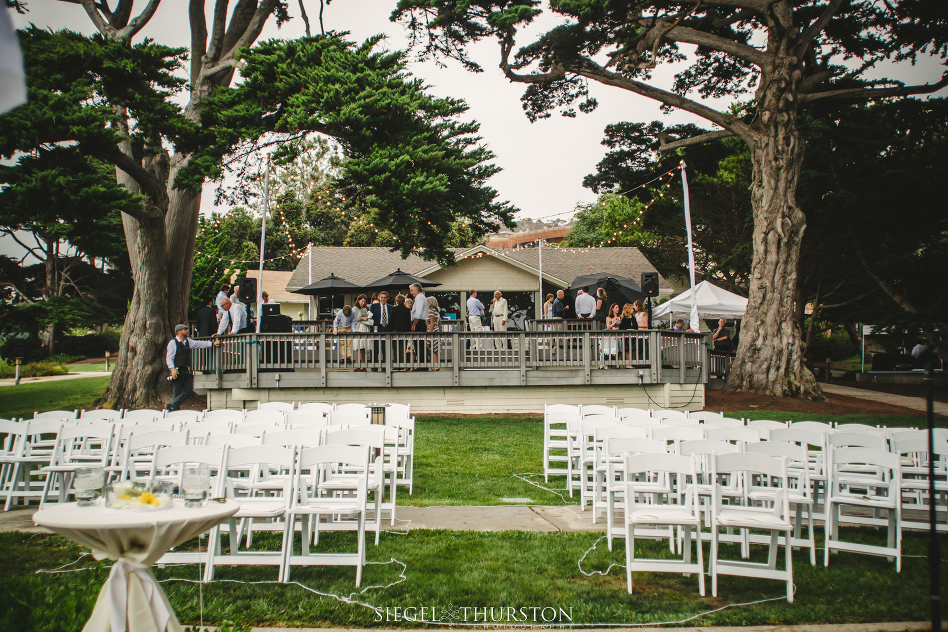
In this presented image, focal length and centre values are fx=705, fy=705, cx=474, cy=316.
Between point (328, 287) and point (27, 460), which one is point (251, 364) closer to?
point (328, 287)

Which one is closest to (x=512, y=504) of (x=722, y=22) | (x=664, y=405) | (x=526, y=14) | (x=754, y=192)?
(x=664, y=405)

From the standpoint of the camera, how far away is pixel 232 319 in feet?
57.9

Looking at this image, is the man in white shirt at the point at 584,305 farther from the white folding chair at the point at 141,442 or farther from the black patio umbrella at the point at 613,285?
the white folding chair at the point at 141,442

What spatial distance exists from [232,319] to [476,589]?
45.0 ft

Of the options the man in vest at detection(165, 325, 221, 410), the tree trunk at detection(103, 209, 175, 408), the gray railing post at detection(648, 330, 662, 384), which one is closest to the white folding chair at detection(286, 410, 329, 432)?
the man in vest at detection(165, 325, 221, 410)

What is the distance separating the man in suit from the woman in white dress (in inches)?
8.1

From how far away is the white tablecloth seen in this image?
12.4ft

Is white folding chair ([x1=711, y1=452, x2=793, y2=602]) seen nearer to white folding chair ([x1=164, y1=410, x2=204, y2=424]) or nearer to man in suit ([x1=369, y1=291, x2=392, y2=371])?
white folding chair ([x1=164, y1=410, x2=204, y2=424])

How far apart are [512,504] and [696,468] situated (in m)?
3.31

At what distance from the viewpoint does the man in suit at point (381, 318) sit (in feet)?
55.7

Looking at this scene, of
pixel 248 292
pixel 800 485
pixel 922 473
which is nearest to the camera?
pixel 800 485

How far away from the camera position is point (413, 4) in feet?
62.8

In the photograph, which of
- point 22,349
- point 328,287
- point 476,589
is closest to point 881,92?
point 328,287

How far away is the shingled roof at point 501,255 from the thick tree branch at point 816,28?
1285 centimetres
